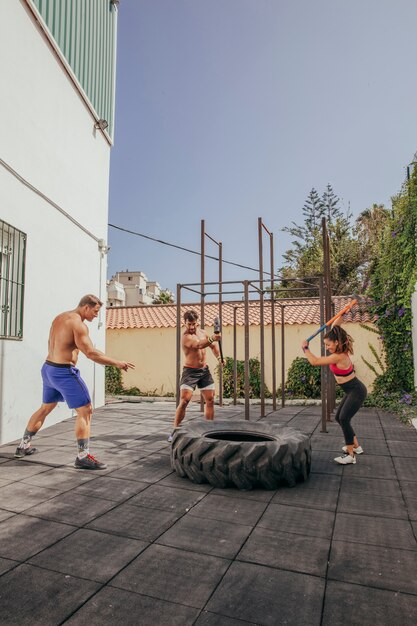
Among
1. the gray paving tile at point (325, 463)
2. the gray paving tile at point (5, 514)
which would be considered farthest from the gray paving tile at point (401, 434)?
the gray paving tile at point (5, 514)

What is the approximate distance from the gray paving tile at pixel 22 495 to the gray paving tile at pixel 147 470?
2.00 feet

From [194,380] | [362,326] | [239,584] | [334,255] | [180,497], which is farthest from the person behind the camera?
[334,255]

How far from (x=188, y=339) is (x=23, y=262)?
231 centimetres

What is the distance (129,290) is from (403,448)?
3221 cm

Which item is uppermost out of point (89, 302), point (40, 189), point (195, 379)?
point (40, 189)

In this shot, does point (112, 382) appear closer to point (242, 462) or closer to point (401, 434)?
point (401, 434)

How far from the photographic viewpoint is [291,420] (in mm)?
6691

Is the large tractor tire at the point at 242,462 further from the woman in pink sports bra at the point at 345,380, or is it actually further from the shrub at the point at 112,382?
the shrub at the point at 112,382

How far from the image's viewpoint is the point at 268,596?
5.67ft

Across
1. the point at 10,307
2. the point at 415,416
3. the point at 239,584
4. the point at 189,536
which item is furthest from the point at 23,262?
the point at 415,416

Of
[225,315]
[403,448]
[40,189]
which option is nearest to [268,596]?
[403,448]

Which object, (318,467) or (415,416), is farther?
(415,416)

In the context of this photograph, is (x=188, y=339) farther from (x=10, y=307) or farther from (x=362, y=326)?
(x=362, y=326)

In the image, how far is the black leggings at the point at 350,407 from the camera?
13.0ft
